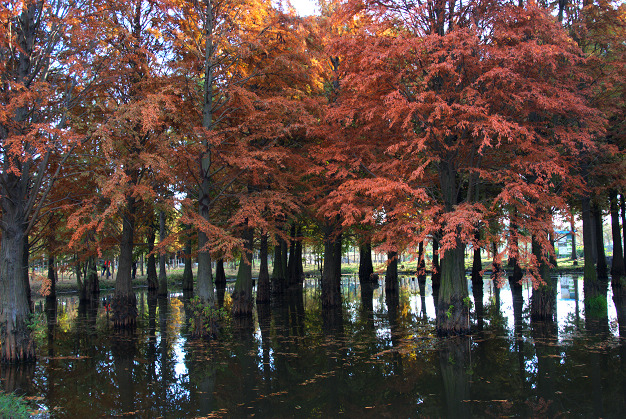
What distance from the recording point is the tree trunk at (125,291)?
753 inches

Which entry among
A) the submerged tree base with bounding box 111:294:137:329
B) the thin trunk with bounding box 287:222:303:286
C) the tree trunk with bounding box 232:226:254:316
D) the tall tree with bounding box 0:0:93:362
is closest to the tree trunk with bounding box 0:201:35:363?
the tall tree with bounding box 0:0:93:362

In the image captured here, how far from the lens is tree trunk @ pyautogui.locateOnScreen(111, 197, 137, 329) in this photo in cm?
1912

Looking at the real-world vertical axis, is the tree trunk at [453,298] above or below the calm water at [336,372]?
above

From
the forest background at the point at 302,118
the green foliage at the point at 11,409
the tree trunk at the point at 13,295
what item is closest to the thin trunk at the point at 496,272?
the forest background at the point at 302,118

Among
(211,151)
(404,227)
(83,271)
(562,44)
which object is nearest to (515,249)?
(404,227)

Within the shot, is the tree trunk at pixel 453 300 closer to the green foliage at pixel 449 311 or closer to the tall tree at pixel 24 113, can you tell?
the green foliage at pixel 449 311

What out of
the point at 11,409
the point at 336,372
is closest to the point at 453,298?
the point at 336,372

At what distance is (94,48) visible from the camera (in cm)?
1480

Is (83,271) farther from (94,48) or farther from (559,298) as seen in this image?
(559,298)

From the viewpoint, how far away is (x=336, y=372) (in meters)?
11.4

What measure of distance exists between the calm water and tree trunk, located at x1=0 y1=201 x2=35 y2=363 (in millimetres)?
748

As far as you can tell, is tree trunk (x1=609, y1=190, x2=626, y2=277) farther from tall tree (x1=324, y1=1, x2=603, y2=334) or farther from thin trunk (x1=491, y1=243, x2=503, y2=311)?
tall tree (x1=324, y1=1, x2=603, y2=334)

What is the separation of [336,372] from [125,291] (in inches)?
454

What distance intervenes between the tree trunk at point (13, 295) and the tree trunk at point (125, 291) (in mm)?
5495
